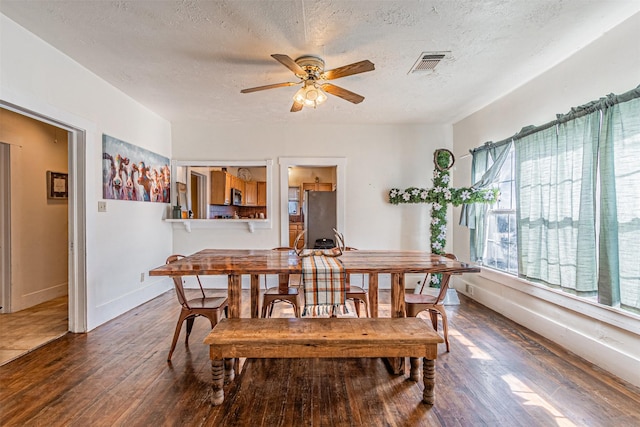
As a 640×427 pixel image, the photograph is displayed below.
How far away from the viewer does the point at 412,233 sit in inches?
180

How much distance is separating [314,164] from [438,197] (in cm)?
188

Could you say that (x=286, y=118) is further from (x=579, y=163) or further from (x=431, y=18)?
(x=579, y=163)

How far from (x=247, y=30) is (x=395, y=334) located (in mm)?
2381

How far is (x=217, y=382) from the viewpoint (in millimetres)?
1783

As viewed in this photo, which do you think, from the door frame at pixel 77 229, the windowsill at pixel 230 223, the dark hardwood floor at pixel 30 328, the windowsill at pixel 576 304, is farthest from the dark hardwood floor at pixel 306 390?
the windowsill at pixel 230 223

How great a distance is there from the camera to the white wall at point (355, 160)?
4.49 meters

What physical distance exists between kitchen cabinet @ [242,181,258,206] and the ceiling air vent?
4789 mm

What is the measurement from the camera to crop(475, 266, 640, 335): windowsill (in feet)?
6.66

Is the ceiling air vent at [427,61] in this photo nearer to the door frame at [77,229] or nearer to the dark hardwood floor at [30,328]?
the door frame at [77,229]

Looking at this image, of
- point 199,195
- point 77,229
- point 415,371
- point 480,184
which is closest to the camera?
point 415,371

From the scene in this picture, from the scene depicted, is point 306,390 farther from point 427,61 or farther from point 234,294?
point 427,61

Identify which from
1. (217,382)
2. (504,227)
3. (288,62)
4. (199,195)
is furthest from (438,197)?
(199,195)

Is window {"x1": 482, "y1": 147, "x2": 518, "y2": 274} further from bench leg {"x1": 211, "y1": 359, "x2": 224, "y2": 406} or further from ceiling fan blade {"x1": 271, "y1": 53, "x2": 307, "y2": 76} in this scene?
bench leg {"x1": 211, "y1": 359, "x2": 224, "y2": 406}

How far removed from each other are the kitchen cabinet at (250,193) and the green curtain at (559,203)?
17.4ft
